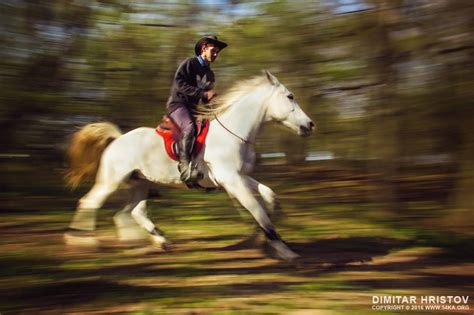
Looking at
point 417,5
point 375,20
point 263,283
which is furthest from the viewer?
point 375,20

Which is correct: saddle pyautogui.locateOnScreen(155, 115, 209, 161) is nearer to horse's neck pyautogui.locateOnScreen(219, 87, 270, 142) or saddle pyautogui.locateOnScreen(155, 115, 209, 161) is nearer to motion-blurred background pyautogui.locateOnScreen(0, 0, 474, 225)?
horse's neck pyautogui.locateOnScreen(219, 87, 270, 142)

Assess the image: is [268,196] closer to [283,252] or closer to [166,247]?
[283,252]

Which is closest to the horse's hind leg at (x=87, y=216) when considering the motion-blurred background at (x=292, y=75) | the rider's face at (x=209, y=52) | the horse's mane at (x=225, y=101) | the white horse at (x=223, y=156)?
the white horse at (x=223, y=156)

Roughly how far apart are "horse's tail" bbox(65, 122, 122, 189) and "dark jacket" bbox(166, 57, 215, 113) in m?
1.10

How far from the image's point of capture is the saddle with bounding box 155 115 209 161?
18.4 feet

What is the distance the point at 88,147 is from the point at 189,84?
5.57 ft

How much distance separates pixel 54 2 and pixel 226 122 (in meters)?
3.30

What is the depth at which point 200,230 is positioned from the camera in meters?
7.63

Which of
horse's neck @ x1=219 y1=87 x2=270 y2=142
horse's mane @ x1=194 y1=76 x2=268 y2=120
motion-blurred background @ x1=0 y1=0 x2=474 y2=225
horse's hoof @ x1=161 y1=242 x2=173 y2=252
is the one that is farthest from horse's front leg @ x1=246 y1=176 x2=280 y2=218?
motion-blurred background @ x1=0 y1=0 x2=474 y2=225

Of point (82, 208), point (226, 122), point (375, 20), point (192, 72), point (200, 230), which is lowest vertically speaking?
point (200, 230)

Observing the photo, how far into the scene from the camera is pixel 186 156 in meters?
5.48

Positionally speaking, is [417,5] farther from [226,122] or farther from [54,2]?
[54,2]

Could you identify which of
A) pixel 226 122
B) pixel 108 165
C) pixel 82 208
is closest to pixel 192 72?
pixel 226 122

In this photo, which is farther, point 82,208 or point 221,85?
point 221,85
